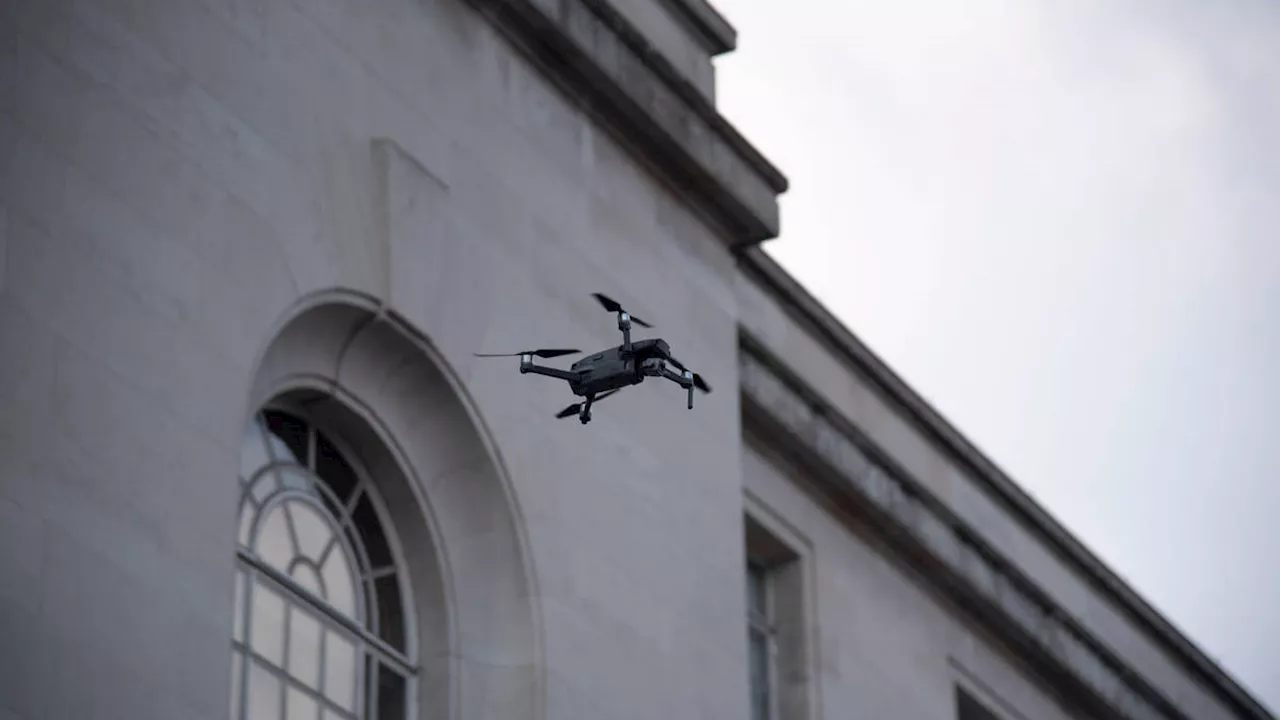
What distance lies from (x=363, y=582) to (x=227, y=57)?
444cm

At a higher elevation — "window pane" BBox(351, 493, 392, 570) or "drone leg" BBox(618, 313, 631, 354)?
"window pane" BBox(351, 493, 392, 570)

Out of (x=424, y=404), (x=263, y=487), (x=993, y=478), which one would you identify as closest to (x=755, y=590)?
(x=993, y=478)

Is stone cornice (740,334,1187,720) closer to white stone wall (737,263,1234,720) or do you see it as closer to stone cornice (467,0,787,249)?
white stone wall (737,263,1234,720)

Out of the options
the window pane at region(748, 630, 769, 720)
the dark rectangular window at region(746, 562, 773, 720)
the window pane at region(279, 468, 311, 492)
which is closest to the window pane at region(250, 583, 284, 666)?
the window pane at region(279, 468, 311, 492)

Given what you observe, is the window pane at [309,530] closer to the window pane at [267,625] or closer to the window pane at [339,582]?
the window pane at [339,582]

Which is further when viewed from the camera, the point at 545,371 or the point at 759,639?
the point at 759,639

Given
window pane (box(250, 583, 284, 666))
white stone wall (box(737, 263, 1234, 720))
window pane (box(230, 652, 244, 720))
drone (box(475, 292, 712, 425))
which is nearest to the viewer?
drone (box(475, 292, 712, 425))

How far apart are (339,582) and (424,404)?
1.75 m

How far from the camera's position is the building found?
20.0 meters

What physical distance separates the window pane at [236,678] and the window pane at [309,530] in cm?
154

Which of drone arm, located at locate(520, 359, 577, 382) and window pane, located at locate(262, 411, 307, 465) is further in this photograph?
window pane, located at locate(262, 411, 307, 465)

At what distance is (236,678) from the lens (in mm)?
21797

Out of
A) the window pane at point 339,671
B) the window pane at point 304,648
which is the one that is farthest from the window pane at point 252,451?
the window pane at point 339,671

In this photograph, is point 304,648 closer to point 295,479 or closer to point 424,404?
point 295,479
